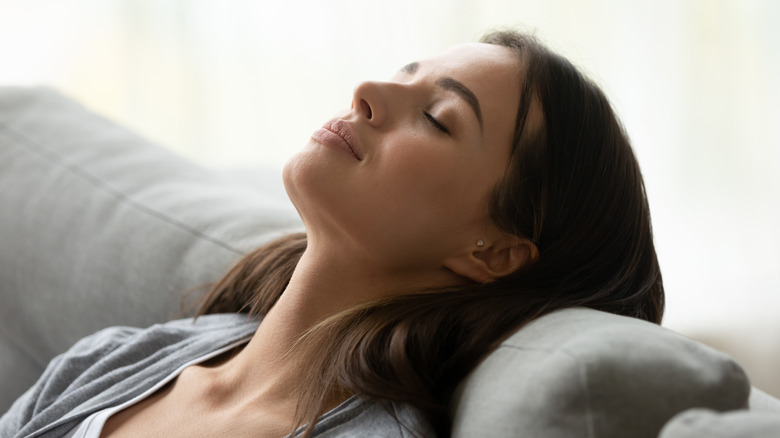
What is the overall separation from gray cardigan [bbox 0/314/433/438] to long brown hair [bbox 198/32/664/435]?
247 mm

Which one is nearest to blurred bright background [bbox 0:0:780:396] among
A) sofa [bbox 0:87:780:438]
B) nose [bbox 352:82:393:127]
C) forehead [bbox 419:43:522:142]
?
sofa [bbox 0:87:780:438]

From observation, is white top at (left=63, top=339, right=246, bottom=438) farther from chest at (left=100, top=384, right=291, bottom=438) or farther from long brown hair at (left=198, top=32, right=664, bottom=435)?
long brown hair at (left=198, top=32, right=664, bottom=435)

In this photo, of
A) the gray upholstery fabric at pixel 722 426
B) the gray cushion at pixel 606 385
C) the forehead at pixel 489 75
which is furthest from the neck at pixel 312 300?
the gray upholstery fabric at pixel 722 426

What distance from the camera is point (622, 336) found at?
753 millimetres

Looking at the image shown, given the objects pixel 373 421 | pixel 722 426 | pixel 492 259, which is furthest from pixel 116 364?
pixel 722 426

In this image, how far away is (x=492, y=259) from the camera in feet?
3.66

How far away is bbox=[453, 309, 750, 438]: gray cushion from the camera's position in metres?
0.70

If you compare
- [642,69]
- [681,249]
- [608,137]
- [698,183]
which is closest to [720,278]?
[681,249]

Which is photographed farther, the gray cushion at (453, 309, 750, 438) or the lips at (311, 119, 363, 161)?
the lips at (311, 119, 363, 161)

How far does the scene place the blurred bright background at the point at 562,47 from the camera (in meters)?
2.21

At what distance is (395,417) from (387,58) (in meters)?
1.85

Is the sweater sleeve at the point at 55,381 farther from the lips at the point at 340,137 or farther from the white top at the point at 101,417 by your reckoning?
the lips at the point at 340,137

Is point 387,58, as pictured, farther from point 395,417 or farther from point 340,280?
point 395,417

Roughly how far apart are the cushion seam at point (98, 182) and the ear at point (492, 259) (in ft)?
1.67
